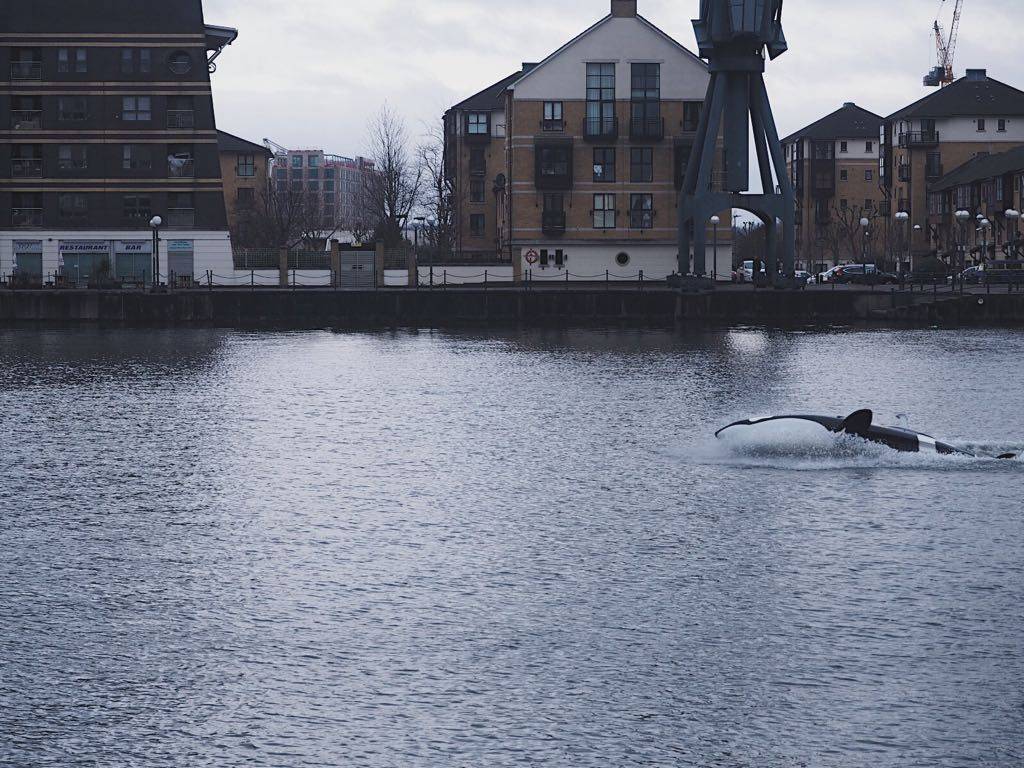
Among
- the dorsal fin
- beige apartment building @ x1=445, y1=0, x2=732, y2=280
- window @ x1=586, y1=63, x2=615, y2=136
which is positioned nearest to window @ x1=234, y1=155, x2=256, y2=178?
beige apartment building @ x1=445, y1=0, x2=732, y2=280

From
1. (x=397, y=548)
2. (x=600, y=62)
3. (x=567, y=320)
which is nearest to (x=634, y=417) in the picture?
(x=397, y=548)

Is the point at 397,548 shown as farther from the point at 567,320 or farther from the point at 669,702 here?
the point at 567,320

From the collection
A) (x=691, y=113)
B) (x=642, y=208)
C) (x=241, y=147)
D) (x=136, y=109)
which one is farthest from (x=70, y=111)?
(x=241, y=147)

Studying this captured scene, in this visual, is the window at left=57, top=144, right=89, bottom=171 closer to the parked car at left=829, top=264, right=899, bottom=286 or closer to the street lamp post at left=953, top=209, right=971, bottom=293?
the parked car at left=829, top=264, right=899, bottom=286

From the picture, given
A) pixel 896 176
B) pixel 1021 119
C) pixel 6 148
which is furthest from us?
pixel 896 176

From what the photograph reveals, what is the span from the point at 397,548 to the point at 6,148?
7834 cm

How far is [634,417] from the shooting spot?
28312 millimetres

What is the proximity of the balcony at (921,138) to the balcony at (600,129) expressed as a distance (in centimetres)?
5379

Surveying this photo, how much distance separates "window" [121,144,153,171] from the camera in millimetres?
87312

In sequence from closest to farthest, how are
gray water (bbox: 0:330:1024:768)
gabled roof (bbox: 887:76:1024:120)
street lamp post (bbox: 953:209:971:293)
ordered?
gray water (bbox: 0:330:1024:768), street lamp post (bbox: 953:209:971:293), gabled roof (bbox: 887:76:1024:120)

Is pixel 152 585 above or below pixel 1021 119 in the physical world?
below

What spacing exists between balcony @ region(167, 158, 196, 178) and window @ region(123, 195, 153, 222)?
2.08 meters

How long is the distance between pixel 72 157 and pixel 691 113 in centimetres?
3760

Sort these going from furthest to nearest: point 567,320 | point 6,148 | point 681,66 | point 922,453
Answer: point 681,66, point 6,148, point 567,320, point 922,453
